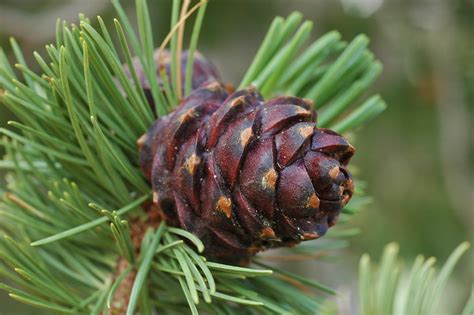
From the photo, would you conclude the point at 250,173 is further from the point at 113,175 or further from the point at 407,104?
the point at 407,104

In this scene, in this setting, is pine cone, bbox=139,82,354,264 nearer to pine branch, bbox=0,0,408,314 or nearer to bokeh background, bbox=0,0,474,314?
pine branch, bbox=0,0,408,314

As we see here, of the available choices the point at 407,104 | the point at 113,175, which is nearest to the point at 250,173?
the point at 113,175

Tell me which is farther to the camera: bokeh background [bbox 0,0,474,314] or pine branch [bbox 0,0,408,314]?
bokeh background [bbox 0,0,474,314]

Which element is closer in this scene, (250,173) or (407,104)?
(250,173)

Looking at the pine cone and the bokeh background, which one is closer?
the pine cone

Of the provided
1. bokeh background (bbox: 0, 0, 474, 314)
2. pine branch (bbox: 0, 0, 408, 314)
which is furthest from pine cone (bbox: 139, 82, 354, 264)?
bokeh background (bbox: 0, 0, 474, 314)

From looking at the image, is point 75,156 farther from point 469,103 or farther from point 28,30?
point 469,103
